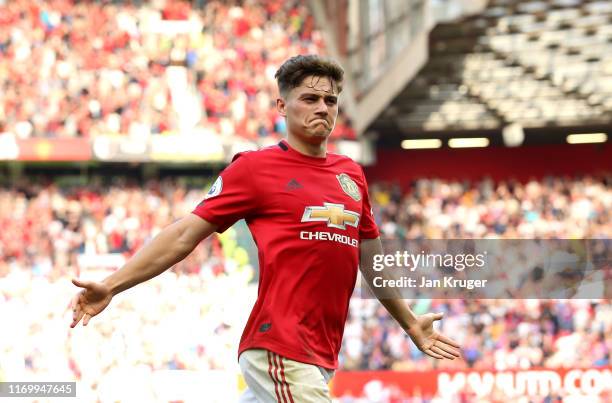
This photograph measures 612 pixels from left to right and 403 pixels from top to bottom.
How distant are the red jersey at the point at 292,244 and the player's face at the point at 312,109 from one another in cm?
10

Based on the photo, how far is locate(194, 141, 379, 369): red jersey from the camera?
12.0 feet

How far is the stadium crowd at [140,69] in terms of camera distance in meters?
21.3

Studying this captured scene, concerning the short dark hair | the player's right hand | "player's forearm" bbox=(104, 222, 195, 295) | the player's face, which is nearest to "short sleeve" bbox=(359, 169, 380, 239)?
the player's face

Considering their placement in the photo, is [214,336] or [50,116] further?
[50,116]

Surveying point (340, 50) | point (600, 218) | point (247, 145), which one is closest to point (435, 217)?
point (600, 218)

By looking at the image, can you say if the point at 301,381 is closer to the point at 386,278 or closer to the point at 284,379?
the point at 284,379

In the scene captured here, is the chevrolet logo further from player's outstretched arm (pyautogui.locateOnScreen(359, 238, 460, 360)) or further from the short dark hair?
the short dark hair

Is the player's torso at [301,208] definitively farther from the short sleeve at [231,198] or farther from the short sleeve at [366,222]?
the short sleeve at [366,222]

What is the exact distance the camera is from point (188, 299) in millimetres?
8484

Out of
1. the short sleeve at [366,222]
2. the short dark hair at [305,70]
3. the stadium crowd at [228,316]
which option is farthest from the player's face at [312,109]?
the stadium crowd at [228,316]

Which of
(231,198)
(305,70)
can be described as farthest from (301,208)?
(305,70)

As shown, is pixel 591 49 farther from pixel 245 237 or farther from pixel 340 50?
pixel 245 237

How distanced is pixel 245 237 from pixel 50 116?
14849 mm

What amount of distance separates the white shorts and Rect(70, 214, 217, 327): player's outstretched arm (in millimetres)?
444
